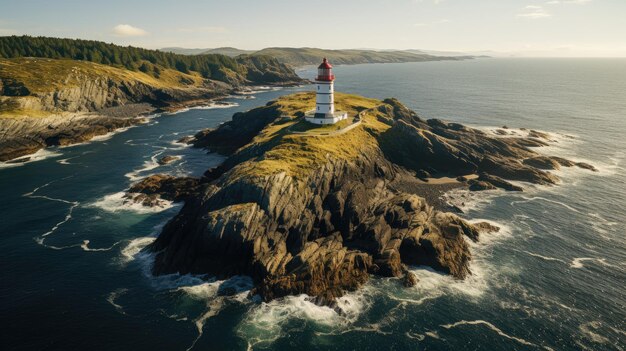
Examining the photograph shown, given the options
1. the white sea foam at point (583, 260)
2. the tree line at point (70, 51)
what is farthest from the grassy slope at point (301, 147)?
the tree line at point (70, 51)

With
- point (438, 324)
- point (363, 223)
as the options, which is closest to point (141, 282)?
point (363, 223)

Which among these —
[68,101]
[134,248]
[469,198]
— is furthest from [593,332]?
[68,101]

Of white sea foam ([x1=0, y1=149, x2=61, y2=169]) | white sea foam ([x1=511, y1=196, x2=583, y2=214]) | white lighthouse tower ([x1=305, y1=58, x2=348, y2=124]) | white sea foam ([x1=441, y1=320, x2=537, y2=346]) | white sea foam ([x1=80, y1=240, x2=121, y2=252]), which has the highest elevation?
white lighthouse tower ([x1=305, y1=58, x2=348, y2=124])

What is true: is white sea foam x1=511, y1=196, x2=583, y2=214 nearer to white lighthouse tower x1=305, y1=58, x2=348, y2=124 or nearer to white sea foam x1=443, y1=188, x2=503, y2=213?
white sea foam x1=443, y1=188, x2=503, y2=213

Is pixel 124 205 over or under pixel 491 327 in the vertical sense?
over

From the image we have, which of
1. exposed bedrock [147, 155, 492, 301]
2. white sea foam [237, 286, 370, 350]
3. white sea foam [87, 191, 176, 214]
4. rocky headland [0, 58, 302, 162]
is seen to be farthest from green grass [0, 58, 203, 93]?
white sea foam [237, 286, 370, 350]

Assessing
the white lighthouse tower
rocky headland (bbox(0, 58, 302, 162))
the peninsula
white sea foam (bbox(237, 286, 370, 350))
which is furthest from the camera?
the peninsula

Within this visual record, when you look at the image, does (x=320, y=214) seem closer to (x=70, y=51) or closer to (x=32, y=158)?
(x=32, y=158)
